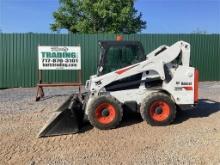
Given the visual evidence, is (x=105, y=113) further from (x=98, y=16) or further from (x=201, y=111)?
(x=98, y=16)

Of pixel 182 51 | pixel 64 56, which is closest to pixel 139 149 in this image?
pixel 182 51

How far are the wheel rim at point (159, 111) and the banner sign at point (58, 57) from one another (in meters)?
5.58

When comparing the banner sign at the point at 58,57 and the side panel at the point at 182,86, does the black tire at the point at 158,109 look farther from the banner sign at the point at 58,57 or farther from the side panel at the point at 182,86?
the banner sign at the point at 58,57

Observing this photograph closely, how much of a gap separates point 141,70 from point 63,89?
7623 millimetres

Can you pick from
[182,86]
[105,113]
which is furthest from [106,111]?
[182,86]

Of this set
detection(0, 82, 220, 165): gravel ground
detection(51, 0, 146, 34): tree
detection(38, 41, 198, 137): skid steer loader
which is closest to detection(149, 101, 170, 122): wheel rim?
detection(38, 41, 198, 137): skid steer loader

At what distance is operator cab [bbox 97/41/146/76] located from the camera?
8852 millimetres

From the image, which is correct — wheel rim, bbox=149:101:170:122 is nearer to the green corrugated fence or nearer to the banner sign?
the banner sign

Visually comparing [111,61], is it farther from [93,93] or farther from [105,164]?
[105,164]

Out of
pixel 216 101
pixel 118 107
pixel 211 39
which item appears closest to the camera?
pixel 118 107

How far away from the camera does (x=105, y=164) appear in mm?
6121

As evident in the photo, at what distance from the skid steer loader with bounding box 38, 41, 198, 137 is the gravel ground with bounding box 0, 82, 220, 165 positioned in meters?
0.33

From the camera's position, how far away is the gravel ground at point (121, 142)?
638 centimetres

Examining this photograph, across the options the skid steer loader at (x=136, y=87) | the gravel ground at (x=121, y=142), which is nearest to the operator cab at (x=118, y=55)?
the skid steer loader at (x=136, y=87)
